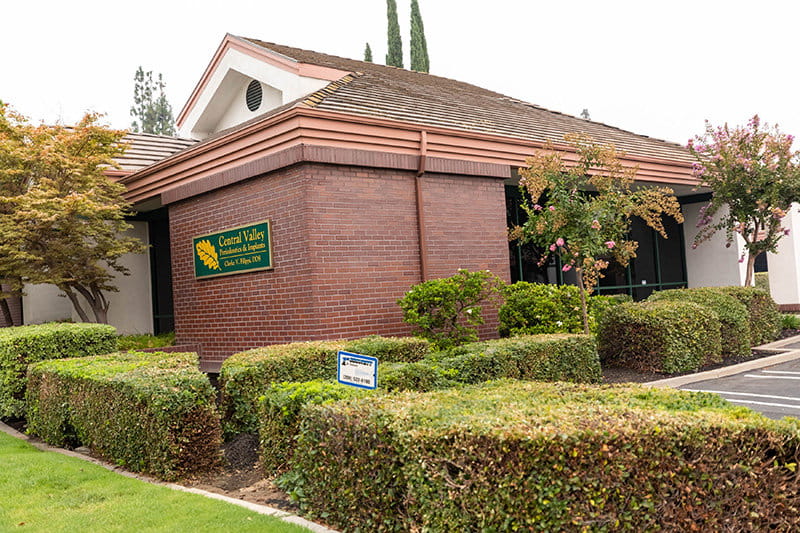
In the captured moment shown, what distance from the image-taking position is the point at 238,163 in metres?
11.0

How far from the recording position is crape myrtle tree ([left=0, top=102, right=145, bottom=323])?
1161 cm

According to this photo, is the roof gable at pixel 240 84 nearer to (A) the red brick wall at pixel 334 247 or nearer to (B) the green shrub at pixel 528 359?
(A) the red brick wall at pixel 334 247

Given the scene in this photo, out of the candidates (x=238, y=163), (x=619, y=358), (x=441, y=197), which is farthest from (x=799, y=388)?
(x=238, y=163)

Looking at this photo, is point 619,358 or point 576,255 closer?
point 576,255

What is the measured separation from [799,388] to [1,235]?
1222 cm

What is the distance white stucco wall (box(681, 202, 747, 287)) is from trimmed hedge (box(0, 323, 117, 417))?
50.1ft

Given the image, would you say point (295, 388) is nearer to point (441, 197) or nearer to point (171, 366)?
point (171, 366)

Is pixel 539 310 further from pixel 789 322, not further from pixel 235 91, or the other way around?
pixel 235 91

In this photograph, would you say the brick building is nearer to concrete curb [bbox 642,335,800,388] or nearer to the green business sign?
the green business sign

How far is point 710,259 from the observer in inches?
720

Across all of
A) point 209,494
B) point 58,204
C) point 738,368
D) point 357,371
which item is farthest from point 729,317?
point 58,204

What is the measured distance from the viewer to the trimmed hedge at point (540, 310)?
415 inches

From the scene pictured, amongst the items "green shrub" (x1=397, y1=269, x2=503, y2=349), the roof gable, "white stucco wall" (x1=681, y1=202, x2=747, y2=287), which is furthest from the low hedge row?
"white stucco wall" (x1=681, y1=202, x2=747, y2=287)

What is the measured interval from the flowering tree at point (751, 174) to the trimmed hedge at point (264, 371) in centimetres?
1020
